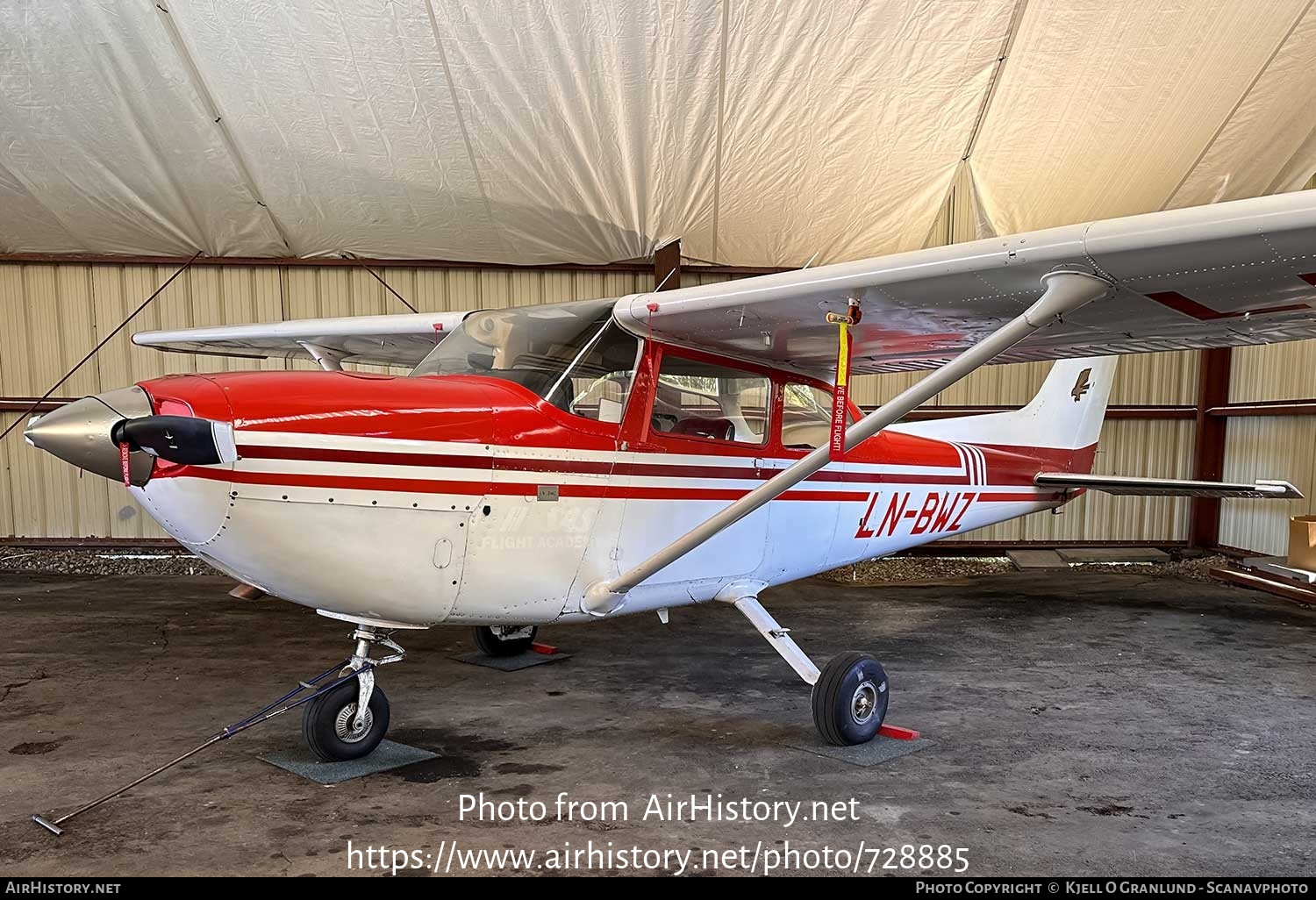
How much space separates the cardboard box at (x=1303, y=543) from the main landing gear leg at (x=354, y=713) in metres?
8.74

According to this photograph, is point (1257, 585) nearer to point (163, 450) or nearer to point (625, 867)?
point (625, 867)

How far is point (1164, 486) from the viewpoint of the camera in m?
7.16

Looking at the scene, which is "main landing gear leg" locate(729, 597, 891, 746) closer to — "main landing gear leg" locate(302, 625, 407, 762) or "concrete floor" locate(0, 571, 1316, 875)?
"concrete floor" locate(0, 571, 1316, 875)

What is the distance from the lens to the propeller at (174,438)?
118 inches

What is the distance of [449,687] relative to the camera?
539cm

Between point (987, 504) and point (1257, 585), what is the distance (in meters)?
4.07

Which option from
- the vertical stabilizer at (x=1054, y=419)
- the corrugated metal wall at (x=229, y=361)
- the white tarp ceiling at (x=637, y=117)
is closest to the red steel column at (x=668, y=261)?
the white tarp ceiling at (x=637, y=117)

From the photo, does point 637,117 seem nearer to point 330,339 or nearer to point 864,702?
point 330,339

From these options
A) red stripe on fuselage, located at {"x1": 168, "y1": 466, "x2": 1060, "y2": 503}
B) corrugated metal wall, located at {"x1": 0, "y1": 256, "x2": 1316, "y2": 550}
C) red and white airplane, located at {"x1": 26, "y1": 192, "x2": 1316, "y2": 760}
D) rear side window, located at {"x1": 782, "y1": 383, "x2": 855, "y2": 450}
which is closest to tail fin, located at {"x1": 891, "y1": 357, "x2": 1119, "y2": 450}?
red and white airplane, located at {"x1": 26, "y1": 192, "x2": 1316, "y2": 760}

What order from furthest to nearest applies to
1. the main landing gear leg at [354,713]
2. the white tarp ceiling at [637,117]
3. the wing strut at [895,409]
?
the white tarp ceiling at [637,117] < the main landing gear leg at [354,713] < the wing strut at [895,409]

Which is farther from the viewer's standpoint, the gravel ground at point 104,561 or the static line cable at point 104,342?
the static line cable at point 104,342

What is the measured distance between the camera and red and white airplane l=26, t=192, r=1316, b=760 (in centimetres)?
325

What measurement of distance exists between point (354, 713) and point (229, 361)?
8.36 meters

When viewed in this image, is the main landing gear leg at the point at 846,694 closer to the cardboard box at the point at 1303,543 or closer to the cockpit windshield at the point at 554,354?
the cockpit windshield at the point at 554,354
